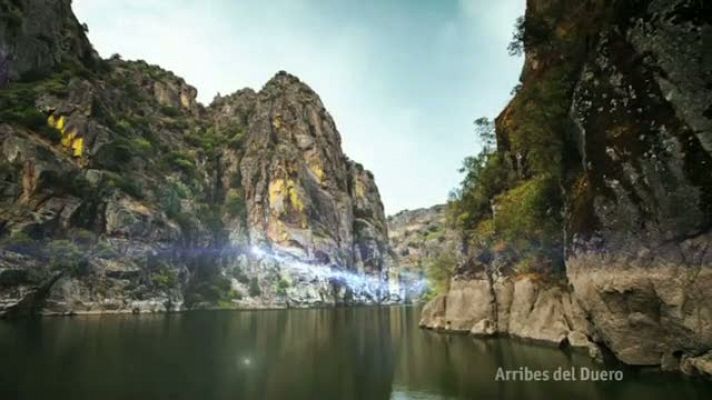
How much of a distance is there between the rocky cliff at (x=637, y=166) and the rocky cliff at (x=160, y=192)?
6376 cm

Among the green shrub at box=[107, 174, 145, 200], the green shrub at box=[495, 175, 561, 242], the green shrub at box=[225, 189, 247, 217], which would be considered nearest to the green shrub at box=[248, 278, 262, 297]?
the green shrub at box=[225, 189, 247, 217]

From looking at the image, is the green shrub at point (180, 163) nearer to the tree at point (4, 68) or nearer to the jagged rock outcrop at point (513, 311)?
the tree at point (4, 68)

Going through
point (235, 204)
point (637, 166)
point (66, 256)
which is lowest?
point (637, 166)

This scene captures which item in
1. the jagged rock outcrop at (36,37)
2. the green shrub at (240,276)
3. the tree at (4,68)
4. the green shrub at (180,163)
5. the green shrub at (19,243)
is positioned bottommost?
the green shrub at (240,276)

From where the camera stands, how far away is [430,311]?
5453cm

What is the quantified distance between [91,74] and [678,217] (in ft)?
379

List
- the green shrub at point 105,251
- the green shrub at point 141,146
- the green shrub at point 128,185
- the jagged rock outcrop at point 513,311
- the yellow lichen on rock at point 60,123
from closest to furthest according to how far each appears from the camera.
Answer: the jagged rock outcrop at point 513,311 < the green shrub at point 105,251 < the yellow lichen on rock at point 60,123 < the green shrub at point 128,185 < the green shrub at point 141,146

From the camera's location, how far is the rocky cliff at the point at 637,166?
19406 millimetres

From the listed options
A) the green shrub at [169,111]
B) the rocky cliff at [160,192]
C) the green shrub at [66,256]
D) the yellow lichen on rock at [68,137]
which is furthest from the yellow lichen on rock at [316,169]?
the green shrub at [66,256]

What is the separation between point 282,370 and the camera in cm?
2500

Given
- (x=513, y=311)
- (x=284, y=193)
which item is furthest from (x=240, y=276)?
(x=513, y=311)

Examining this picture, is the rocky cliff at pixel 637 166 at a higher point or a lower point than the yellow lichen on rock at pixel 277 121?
lower

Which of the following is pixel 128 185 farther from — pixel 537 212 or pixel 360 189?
pixel 360 189

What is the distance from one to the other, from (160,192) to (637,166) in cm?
9508
